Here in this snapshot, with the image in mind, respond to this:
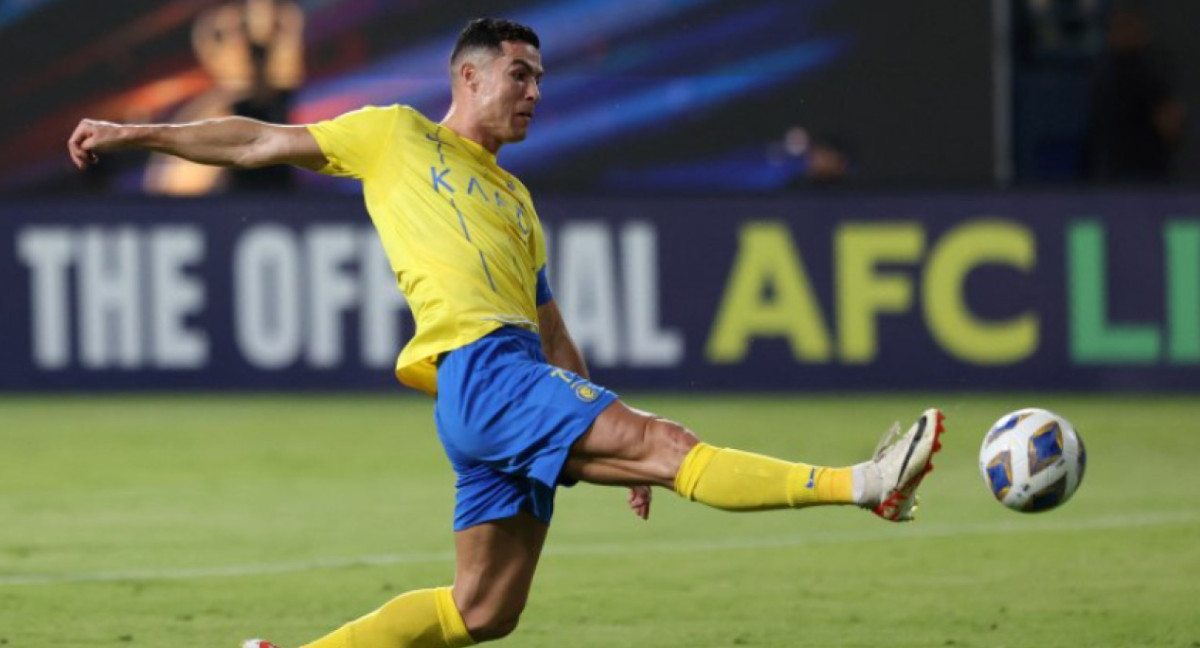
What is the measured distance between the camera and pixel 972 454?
1385 centimetres

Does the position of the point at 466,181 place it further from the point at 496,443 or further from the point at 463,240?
the point at 496,443

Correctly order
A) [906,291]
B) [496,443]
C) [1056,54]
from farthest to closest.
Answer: [1056,54], [906,291], [496,443]

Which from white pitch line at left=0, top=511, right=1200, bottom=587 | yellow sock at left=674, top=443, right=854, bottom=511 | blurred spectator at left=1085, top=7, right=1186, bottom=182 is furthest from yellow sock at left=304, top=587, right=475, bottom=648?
blurred spectator at left=1085, top=7, right=1186, bottom=182

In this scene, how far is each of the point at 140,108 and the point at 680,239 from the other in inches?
280

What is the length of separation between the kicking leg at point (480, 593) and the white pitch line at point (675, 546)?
3067 mm

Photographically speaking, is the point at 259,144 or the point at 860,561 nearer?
the point at 259,144

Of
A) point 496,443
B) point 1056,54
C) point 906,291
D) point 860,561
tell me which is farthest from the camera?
point 1056,54

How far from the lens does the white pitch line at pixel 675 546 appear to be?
9.72 metres

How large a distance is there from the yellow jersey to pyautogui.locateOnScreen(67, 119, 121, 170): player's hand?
57 cm

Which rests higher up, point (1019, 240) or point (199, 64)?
point (199, 64)

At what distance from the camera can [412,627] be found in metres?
6.82

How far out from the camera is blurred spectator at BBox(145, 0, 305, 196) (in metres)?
20.5

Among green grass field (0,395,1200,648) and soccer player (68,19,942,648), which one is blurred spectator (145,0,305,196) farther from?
soccer player (68,19,942,648)

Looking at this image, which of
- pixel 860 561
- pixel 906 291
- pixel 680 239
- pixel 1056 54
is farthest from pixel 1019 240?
pixel 860 561
